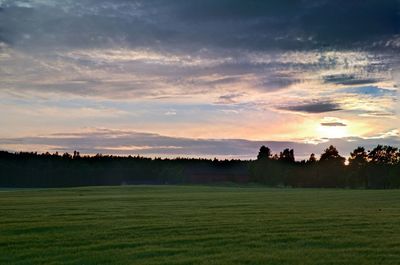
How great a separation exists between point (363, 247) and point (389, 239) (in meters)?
2.26

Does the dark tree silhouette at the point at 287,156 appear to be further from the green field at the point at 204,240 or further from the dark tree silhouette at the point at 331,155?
the green field at the point at 204,240

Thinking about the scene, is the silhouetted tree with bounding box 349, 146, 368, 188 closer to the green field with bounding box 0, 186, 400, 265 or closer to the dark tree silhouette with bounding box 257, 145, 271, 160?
the dark tree silhouette with bounding box 257, 145, 271, 160

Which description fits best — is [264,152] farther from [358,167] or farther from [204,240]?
[204,240]

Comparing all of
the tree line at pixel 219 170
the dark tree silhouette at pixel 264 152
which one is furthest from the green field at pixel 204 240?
the dark tree silhouette at pixel 264 152

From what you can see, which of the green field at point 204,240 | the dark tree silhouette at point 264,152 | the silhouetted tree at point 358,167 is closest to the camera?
the green field at point 204,240

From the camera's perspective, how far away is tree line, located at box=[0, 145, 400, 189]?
144m

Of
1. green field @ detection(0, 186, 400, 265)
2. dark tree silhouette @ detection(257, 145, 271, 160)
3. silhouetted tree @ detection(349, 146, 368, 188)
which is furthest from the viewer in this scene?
dark tree silhouette @ detection(257, 145, 271, 160)

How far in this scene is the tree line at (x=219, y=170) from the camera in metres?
144

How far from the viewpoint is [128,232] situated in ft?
72.5

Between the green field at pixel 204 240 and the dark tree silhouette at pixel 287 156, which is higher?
the dark tree silhouette at pixel 287 156

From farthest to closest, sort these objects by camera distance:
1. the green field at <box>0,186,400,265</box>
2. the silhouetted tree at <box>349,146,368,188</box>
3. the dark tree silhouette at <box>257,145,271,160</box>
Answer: the dark tree silhouette at <box>257,145,271,160</box>, the silhouetted tree at <box>349,146,368,188</box>, the green field at <box>0,186,400,265</box>

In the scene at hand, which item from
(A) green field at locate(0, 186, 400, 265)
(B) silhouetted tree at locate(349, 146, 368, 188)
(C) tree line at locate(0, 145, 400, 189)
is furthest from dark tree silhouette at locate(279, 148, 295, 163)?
(A) green field at locate(0, 186, 400, 265)

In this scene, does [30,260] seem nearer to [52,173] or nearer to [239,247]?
[239,247]

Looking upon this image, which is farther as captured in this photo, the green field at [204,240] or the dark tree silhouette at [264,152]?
the dark tree silhouette at [264,152]
